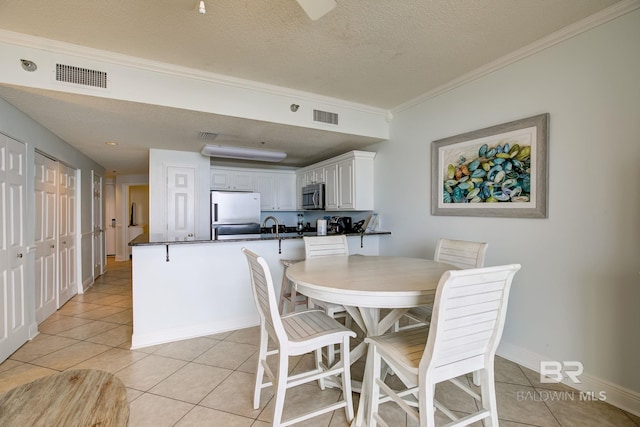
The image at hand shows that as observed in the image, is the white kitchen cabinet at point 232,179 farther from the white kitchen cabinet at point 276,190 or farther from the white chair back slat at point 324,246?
the white chair back slat at point 324,246

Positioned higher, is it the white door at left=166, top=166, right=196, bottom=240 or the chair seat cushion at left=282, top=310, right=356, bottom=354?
the white door at left=166, top=166, right=196, bottom=240

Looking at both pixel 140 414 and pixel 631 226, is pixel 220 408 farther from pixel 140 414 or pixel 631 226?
pixel 631 226

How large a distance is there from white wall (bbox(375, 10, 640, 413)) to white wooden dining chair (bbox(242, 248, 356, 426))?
5.36ft

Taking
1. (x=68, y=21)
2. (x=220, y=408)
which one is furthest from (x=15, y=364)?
(x=68, y=21)

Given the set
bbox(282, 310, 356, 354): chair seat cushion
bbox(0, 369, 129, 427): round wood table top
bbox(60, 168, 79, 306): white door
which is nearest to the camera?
bbox(0, 369, 129, 427): round wood table top

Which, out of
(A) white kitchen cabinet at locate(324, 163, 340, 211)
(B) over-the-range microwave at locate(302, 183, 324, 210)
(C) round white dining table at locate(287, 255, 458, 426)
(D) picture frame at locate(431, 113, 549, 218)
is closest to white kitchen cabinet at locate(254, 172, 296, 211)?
(B) over-the-range microwave at locate(302, 183, 324, 210)

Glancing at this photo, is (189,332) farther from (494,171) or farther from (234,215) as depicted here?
(494,171)

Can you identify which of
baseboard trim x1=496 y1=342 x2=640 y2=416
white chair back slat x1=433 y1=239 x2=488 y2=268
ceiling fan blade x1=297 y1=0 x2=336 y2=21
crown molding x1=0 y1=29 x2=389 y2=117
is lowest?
baseboard trim x1=496 y1=342 x2=640 y2=416

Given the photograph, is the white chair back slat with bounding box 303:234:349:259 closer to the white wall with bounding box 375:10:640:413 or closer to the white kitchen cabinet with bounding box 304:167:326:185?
the white wall with bounding box 375:10:640:413

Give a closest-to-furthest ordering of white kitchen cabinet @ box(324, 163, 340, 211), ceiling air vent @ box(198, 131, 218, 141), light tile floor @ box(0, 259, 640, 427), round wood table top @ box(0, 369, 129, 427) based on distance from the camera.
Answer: round wood table top @ box(0, 369, 129, 427), light tile floor @ box(0, 259, 640, 427), ceiling air vent @ box(198, 131, 218, 141), white kitchen cabinet @ box(324, 163, 340, 211)

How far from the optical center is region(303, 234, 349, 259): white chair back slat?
2785mm

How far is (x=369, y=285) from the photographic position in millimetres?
1651

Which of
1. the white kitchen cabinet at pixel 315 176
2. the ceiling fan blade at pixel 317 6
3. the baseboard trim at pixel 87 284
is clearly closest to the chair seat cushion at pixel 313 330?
the ceiling fan blade at pixel 317 6

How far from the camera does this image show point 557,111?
2238 mm
